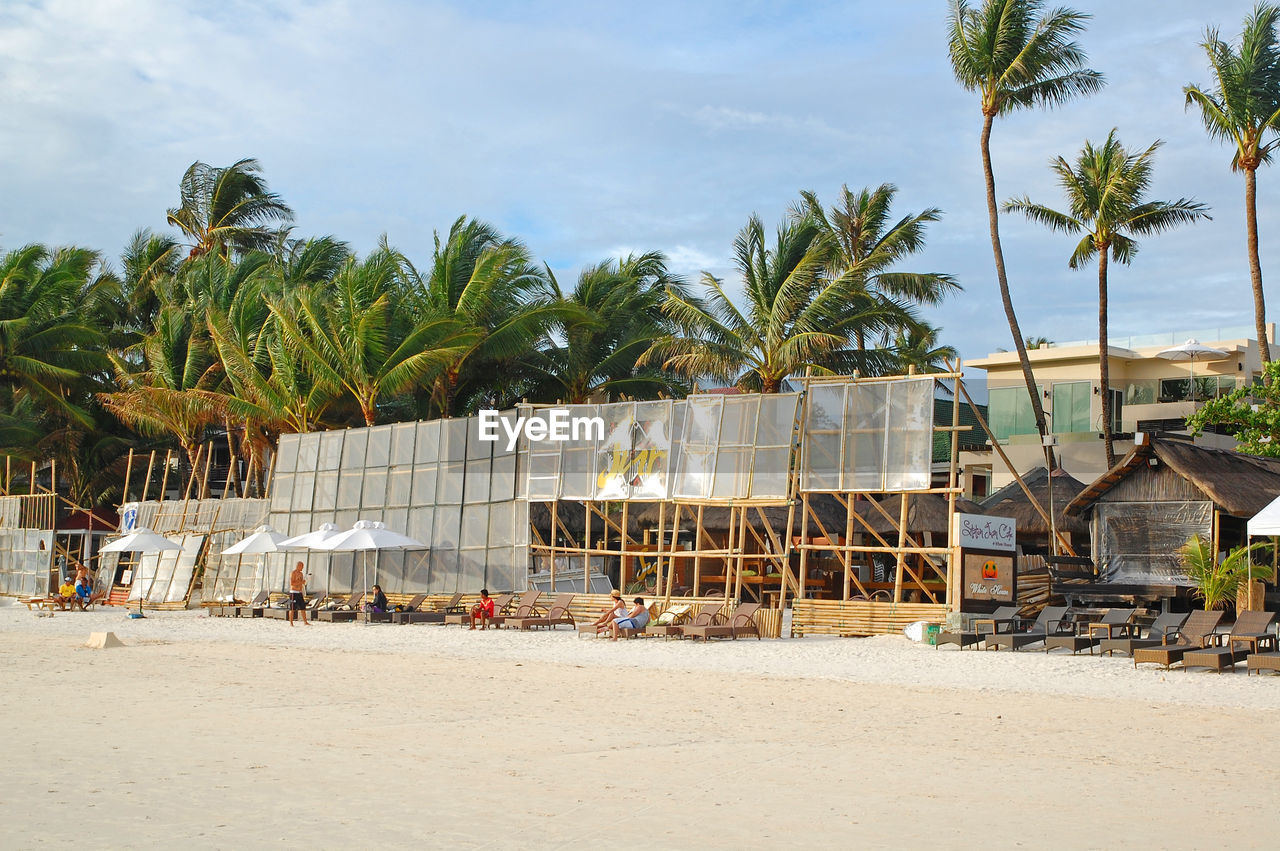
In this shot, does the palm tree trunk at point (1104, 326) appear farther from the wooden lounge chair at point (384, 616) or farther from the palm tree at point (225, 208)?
the palm tree at point (225, 208)

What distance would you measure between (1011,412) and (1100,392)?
303 cm

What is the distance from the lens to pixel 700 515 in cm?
2464

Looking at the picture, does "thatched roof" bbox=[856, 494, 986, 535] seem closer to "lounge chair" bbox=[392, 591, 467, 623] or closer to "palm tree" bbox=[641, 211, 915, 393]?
"palm tree" bbox=[641, 211, 915, 393]

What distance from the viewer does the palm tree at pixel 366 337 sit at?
3000 centimetres

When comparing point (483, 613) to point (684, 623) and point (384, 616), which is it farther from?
point (684, 623)

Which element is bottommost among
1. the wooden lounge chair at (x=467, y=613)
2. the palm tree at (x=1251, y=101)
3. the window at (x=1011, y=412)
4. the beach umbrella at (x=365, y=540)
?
the wooden lounge chair at (x=467, y=613)

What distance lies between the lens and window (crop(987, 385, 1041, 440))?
126 feet

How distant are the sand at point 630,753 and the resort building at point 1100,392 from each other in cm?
2119

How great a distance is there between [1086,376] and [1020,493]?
11.1 metres

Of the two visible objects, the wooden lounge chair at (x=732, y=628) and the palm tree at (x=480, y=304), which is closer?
the wooden lounge chair at (x=732, y=628)

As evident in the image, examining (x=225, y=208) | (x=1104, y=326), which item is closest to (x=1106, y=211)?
(x=1104, y=326)

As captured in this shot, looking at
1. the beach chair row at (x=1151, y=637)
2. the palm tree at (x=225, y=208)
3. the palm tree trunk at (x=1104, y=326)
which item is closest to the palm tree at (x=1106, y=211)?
the palm tree trunk at (x=1104, y=326)

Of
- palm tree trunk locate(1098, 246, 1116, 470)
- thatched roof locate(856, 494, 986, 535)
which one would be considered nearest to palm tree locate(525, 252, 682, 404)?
thatched roof locate(856, 494, 986, 535)

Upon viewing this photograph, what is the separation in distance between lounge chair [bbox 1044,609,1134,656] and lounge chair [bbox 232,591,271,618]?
1681 cm
